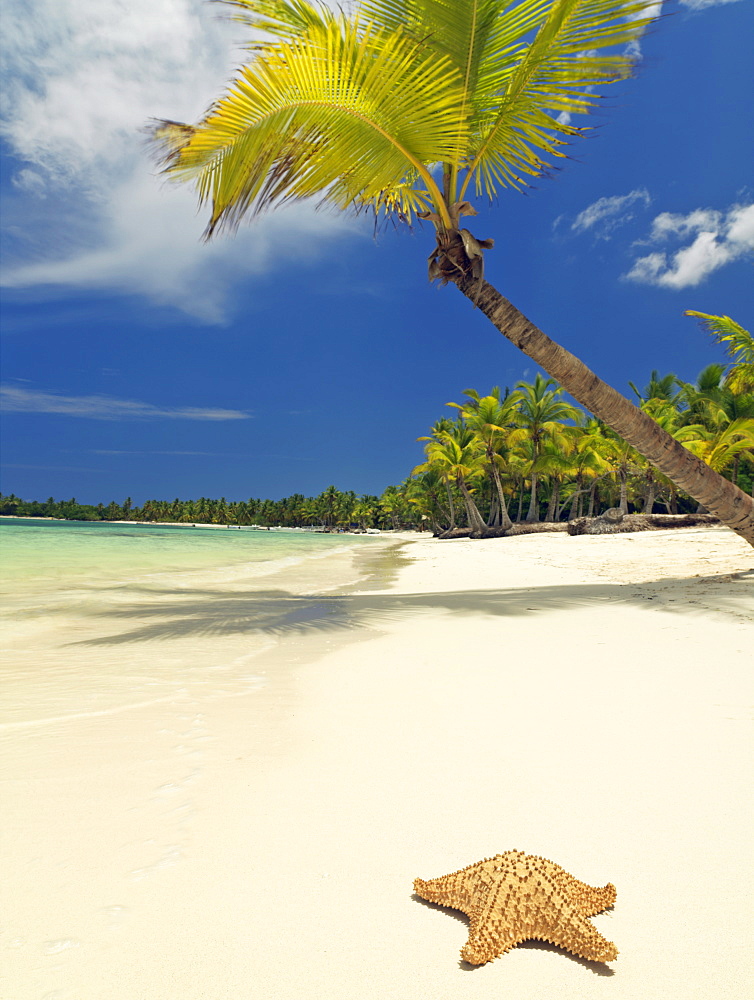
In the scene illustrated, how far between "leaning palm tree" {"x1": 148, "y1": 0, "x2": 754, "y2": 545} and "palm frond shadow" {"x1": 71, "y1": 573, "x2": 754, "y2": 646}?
1807 mm

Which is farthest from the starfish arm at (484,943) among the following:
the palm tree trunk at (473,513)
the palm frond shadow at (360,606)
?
the palm tree trunk at (473,513)

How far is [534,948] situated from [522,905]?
7.3 inches

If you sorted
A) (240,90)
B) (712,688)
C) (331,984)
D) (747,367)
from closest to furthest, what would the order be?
(331,984) < (712,688) < (240,90) < (747,367)

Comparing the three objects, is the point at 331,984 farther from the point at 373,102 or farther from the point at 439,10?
the point at 439,10

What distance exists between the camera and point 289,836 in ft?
6.79

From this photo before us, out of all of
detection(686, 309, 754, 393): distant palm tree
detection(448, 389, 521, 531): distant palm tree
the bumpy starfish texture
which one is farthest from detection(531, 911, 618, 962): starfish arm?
detection(448, 389, 521, 531): distant palm tree

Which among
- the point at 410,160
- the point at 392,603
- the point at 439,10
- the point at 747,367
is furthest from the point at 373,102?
the point at 747,367

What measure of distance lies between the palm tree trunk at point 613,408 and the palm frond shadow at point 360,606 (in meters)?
1.35

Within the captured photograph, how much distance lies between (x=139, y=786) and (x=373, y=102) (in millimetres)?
7939

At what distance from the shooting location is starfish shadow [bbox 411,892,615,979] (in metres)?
1.44

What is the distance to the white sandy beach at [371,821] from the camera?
1460 mm

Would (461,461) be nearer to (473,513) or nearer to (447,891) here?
(473,513)

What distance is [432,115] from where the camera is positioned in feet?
23.9

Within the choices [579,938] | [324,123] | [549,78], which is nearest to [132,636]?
[579,938]
